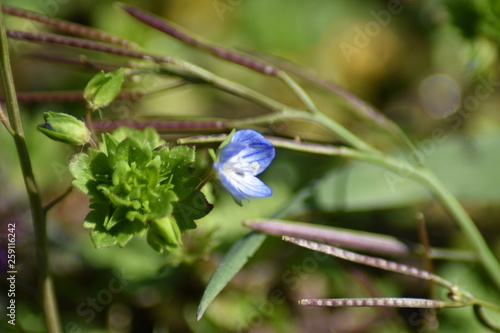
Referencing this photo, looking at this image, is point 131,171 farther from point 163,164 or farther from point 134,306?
point 134,306

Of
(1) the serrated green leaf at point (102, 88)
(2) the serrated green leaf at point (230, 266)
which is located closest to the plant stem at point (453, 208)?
(2) the serrated green leaf at point (230, 266)

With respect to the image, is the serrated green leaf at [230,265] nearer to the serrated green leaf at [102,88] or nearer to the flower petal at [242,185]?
the flower petal at [242,185]

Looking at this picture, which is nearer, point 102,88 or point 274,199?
point 102,88

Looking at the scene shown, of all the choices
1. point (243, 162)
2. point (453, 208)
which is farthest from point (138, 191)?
point (453, 208)

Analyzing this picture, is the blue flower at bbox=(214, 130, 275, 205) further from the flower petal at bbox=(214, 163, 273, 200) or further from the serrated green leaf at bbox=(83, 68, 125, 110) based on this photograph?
the serrated green leaf at bbox=(83, 68, 125, 110)

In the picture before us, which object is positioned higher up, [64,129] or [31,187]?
[64,129]

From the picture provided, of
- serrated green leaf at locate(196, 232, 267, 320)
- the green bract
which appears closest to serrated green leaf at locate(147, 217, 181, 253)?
the green bract

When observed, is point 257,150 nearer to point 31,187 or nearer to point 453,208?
point 31,187
